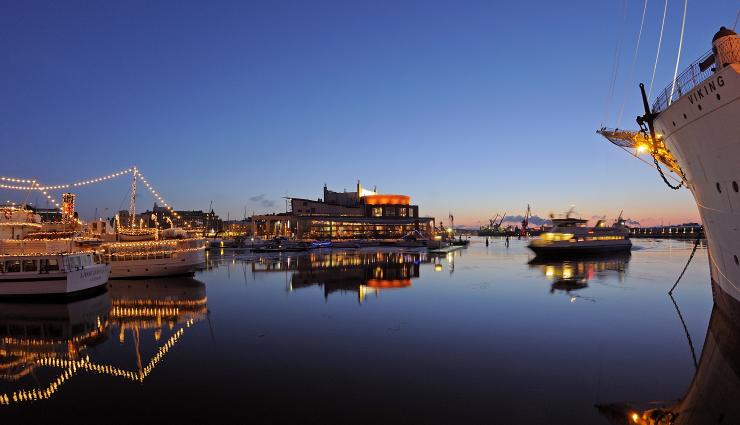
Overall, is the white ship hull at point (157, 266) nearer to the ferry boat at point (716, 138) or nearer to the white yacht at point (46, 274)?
the white yacht at point (46, 274)

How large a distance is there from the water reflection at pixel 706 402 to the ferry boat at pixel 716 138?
3528mm

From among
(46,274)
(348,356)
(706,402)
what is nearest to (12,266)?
(46,274)

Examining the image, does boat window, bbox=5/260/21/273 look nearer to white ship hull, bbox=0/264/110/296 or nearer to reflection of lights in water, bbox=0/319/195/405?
Result: white ship hull, bbox=0/264/110/296

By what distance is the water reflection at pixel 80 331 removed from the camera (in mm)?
13508

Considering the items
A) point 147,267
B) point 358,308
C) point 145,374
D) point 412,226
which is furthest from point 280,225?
point 145,374

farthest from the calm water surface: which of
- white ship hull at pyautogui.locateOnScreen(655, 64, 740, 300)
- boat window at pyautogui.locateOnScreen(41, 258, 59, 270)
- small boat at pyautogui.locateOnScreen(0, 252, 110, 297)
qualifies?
white ship hull at pyautogui.locateOnScreen(655, 64, 740, 300)

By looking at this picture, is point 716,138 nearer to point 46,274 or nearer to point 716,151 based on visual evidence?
point 716,151

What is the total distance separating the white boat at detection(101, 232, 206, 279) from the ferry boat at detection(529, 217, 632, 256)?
51.1 metres

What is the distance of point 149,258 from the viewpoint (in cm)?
4009

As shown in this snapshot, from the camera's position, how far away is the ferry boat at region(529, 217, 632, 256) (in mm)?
66000

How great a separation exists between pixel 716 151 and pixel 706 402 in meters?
8.58

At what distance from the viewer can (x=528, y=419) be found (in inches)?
388

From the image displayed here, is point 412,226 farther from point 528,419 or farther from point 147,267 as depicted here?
point 528,419

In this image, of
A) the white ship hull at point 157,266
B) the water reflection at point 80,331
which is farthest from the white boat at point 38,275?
the white ship hull at point 157,266
